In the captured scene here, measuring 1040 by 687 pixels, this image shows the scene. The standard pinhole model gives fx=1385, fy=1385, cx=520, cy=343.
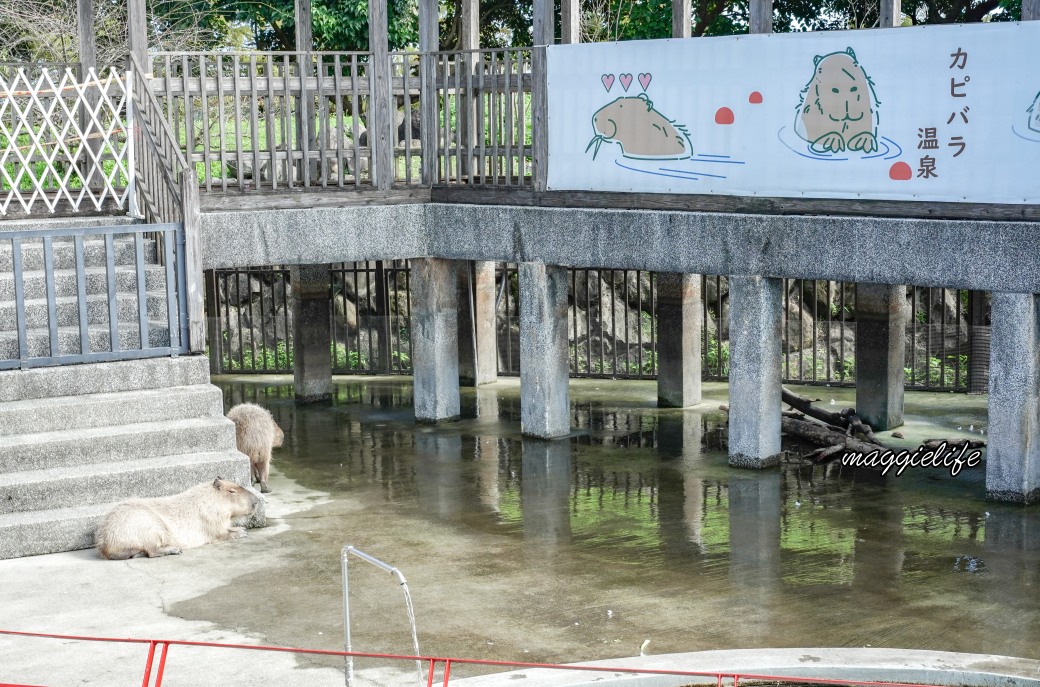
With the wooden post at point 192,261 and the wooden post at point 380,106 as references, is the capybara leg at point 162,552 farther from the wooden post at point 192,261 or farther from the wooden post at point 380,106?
the wooden post at point 380,106

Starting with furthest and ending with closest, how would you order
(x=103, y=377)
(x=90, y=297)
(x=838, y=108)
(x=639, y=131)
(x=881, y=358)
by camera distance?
(x=881, y=358) < (x=639, y=131) < (x=90, y=297) < (x=838, y=108) < (x=103, y=377)

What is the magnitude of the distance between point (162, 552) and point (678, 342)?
7.70 metres

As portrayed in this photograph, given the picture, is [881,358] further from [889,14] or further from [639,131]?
[639,131]

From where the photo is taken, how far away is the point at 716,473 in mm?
13148

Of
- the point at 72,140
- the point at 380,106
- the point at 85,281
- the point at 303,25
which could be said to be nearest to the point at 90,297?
the point at 85,281

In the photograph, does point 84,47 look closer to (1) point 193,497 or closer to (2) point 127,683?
(1) point 193,497

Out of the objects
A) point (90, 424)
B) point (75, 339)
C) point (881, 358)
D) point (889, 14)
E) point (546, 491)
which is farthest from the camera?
point (881, 358)

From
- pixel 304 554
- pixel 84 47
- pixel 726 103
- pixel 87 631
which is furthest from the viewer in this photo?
pixel 84 47

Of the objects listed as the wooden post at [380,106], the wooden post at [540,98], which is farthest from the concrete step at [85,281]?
the wooden post at [540,98]

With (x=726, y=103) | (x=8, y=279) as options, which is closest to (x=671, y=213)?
(x=726, y=103)

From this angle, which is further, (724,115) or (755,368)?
(755,368)

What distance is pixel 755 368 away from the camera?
42.5 feet

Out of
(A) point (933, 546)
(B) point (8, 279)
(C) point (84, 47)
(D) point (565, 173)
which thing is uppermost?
(C) point (84, 47)

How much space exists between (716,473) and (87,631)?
6456 millimetres
